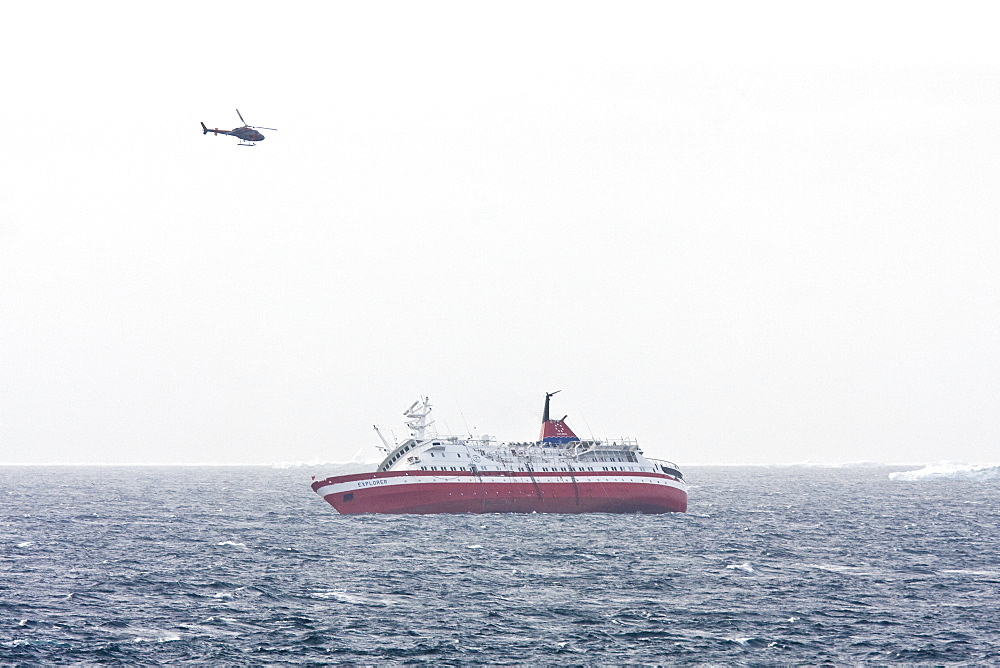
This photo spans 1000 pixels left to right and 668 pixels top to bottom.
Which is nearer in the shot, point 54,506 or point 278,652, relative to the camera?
point 278,652

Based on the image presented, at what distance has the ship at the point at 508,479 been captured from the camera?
90.5m

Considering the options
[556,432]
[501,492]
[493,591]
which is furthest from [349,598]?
[556,432]

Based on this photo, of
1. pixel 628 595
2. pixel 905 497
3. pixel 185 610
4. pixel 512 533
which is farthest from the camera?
pixel 905 497

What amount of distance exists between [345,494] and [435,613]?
143ft

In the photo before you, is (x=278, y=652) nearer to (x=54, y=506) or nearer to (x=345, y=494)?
(x=345, y=494)

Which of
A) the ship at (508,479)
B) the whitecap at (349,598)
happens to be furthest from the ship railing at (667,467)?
the whitecap at (349,598)

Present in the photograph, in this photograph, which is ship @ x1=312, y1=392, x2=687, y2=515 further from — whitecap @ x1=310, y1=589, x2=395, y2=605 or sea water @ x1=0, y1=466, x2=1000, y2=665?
whitecap @ x1=310, y1=589, x2=395, y2=605

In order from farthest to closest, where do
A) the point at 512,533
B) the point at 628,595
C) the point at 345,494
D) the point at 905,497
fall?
the point at 905,497
the point at 345,494
the point at 512,533
the point at 628,595

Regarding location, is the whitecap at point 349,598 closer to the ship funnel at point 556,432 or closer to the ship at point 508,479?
the ship at point 508,479

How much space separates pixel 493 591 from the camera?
5481 centimetres

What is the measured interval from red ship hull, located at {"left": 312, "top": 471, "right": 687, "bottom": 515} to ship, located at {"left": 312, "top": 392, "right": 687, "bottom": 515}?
0.09m

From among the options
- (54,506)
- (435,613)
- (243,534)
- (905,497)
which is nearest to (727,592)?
(435,613)

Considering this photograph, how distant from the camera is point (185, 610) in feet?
160

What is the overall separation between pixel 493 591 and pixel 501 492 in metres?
39.6
